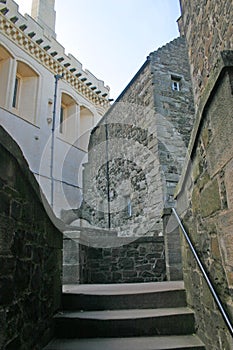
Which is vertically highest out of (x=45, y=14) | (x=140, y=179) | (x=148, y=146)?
(x=45, y=14)

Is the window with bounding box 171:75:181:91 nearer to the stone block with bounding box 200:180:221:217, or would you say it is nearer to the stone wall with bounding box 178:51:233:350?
the stone wall with bounding box 178:51:233:350

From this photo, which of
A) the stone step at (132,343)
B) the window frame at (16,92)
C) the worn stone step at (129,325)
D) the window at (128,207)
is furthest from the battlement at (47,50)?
the stone step at (132,343)

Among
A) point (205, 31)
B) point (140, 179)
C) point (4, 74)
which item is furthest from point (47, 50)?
point (205, 31)

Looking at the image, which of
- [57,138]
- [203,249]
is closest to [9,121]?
[57,138]

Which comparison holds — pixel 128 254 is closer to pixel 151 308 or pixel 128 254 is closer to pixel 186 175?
pixel 151 308

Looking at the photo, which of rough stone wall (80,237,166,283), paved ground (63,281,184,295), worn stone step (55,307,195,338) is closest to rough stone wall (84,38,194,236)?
rough stone wall (80,237,166,283)

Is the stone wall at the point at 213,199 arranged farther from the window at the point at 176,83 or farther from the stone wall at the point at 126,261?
the window at the point at 176,83

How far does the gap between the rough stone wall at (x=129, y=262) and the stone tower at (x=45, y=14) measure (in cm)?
1007

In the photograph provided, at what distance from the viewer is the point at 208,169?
1.84 meters

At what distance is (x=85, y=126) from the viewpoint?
1233 cm

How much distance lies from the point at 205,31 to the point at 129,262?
4175 millimetres

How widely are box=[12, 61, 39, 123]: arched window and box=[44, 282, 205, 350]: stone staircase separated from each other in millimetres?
7868

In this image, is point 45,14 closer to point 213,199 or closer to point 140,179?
point 140,179

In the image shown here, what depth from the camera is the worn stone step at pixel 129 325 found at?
99.7 inches
